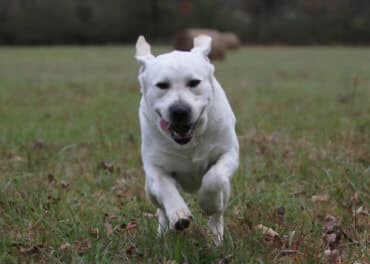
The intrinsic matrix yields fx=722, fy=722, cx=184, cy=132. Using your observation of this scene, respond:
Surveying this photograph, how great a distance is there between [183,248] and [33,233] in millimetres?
920

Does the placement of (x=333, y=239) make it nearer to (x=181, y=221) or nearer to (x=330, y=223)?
(x=330, y=223)

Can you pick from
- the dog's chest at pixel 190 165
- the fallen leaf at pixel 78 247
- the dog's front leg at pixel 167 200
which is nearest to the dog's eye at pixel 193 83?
the dog's chest at pixel 190 165

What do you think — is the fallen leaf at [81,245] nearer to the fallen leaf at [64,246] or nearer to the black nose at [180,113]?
the fallen leaf at [64,246]

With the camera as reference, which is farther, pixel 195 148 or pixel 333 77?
pixel 333 77

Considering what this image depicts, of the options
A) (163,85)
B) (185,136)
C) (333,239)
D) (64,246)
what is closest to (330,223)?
(333,239)

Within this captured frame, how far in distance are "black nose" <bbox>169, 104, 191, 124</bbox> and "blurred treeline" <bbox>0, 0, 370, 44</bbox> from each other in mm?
46392

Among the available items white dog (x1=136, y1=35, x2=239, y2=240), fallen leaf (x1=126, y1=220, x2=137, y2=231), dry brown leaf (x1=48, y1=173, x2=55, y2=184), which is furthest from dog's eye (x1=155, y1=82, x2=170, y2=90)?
dry brown leaf (x1=48, y1=173, x2=55, y2=184)

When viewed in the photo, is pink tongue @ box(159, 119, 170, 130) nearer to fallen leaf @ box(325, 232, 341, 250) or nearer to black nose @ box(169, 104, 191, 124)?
black nose @ box(169, 104, 191, 124)

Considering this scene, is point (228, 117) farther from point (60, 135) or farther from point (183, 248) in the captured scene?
point (60, 135)

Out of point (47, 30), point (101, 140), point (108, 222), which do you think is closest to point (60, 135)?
point (101, 140)

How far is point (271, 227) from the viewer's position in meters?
4.36

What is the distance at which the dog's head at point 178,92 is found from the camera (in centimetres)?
387

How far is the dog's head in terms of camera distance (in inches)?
152

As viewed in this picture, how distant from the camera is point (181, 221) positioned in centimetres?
366
